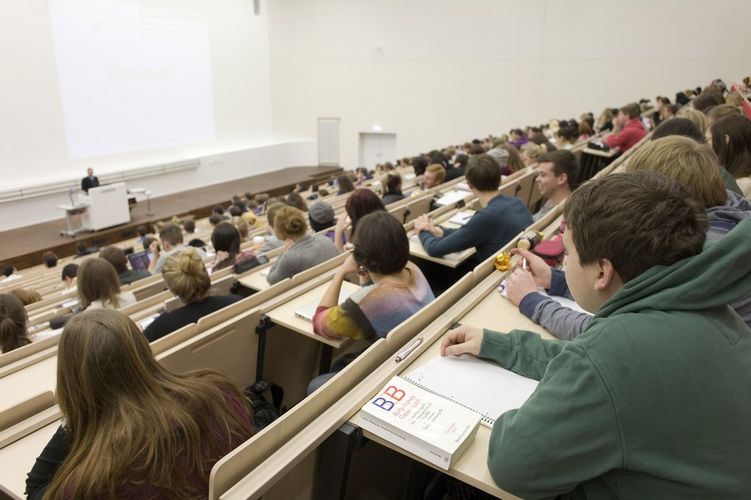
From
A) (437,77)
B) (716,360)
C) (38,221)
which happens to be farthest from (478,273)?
→ (437,77)

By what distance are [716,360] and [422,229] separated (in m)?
2.65

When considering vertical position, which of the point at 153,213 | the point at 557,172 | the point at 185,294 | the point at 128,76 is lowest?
the point at 153,213

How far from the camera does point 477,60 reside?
13305mm

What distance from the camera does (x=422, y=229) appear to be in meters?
3.64

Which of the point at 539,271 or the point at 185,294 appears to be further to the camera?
the point at 185,294

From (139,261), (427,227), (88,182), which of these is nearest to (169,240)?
(139,261)

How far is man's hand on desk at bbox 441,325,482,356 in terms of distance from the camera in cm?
172

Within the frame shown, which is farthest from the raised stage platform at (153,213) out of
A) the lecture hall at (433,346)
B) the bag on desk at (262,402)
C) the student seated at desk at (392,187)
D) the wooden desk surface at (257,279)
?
the bag on desk at (262,402)

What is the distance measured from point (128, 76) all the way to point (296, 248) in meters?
10.2

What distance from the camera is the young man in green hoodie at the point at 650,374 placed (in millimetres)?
1029

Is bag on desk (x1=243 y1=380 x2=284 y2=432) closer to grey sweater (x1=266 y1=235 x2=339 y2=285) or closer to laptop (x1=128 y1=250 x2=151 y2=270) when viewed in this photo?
grey sweater (x1=266 y1=235 x2=339 y2=285)

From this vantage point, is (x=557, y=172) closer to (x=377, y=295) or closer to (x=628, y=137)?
(x=377, y=295)

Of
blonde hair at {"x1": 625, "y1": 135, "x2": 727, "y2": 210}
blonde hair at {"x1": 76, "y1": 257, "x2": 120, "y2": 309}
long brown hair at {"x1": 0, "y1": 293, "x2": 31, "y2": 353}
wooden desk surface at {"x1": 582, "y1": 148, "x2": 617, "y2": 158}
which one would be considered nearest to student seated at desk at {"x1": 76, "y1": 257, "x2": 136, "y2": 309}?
blonde hair at {"x1": 76, "y1": 257, "x2": 120, "y2": 309}

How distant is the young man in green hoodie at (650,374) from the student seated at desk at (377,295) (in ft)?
3.87
